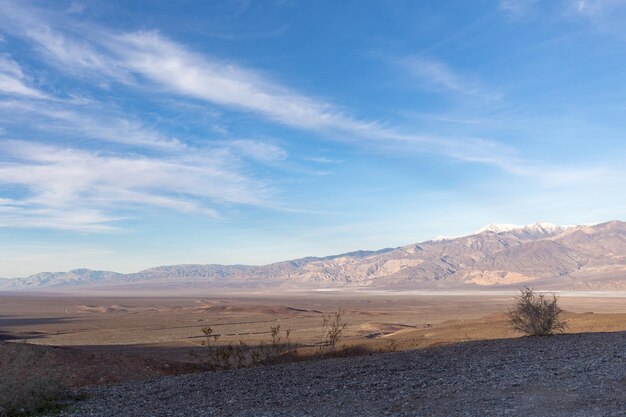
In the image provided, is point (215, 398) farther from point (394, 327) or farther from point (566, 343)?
point (394, 327)

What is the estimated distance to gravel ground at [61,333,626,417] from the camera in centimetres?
1038

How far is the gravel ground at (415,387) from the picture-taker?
10.4 metres

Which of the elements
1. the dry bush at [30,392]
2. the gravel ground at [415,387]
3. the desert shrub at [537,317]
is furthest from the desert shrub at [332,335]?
the dry bush at [30,392]

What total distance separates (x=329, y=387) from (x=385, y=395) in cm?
178

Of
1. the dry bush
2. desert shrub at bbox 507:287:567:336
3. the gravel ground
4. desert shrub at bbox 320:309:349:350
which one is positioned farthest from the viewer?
desert shrub at bbox 320:309:349:350

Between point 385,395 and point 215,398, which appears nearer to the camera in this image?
point 385,395

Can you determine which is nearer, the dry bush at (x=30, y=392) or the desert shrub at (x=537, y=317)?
the dry bush at (x=30, y=392)

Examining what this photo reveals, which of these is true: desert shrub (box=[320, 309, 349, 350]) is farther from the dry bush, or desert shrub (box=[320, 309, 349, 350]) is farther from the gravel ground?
the dry bush

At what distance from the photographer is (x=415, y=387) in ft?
40.6

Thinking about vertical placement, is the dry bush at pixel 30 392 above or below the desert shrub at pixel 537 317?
below

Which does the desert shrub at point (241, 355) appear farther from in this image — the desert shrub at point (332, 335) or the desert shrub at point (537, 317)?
the desert shrub at point (537, 317)

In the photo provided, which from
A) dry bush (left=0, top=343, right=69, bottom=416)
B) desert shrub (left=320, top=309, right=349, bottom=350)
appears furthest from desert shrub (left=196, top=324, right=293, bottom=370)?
dry bush (left=0, top=343, right=69, bottom=416)

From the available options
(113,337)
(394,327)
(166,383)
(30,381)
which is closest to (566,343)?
(166,383)

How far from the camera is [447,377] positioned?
13.2 meters
